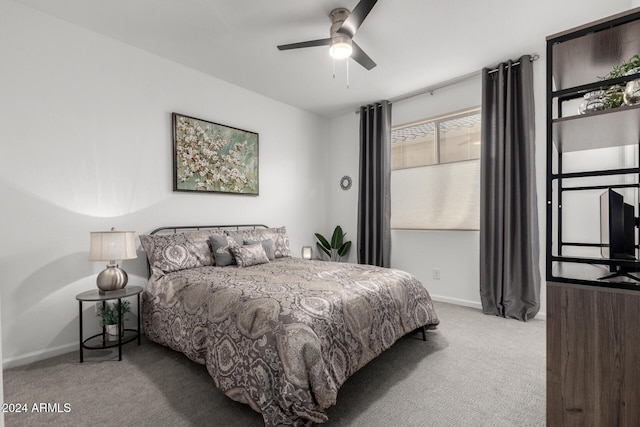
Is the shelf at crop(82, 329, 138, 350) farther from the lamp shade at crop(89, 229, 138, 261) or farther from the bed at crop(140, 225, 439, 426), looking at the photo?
the lamp shade at crop(89, 229, 138, 261)

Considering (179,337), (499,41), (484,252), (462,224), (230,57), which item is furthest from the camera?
(462,224)

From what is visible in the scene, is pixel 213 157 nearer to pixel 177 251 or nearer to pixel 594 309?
pixel 177 251

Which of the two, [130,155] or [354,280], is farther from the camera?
[130,155]

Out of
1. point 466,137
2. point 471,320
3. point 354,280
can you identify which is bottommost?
point 471,320

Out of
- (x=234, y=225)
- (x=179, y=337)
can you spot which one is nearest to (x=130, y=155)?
(x=234, y=225)

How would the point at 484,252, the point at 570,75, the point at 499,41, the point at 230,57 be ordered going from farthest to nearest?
1. the point at 484,252
2. the point at 230,57
3. the point at 499,41
4. the point at 570,75

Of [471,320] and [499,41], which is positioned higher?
[499,41]

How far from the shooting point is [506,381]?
2.12 meters

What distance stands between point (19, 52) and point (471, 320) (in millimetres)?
4747

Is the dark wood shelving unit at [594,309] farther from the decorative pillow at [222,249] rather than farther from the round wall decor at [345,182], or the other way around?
the round wall decor at [345,182]

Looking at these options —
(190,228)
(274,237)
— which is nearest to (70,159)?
(190,228)

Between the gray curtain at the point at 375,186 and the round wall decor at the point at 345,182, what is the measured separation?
38 cm

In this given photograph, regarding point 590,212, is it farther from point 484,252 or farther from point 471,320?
point 471,320

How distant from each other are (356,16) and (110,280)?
2788 millimetres
